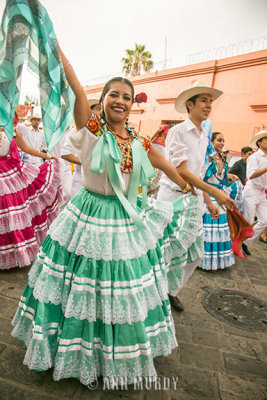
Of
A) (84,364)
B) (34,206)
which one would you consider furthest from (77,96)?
(34,206)

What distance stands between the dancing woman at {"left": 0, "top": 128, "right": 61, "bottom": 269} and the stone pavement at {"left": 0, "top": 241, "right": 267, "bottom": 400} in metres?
0.29

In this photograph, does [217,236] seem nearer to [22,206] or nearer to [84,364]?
[22,206]

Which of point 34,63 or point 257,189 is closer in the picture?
point 34,63

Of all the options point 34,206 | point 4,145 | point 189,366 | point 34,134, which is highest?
point 34,134

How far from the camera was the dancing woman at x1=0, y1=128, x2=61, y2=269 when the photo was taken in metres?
3.33

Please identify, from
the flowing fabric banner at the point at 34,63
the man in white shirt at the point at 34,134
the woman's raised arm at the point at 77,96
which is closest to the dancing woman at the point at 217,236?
the woman's raised arm at the point at 77,96

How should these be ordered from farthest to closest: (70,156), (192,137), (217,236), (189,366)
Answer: (217,236) < (70,156) < (192,137) < (189,366)

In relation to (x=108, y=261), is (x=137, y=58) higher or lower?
higher

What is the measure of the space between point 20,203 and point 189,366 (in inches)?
105

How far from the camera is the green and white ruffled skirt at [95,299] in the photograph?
172cm

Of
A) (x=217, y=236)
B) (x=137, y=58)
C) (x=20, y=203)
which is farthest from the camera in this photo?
(x=137, y=58)

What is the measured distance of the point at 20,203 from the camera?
3.48 meters

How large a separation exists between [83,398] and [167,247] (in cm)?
122

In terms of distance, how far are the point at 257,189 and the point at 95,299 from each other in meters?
4.76
